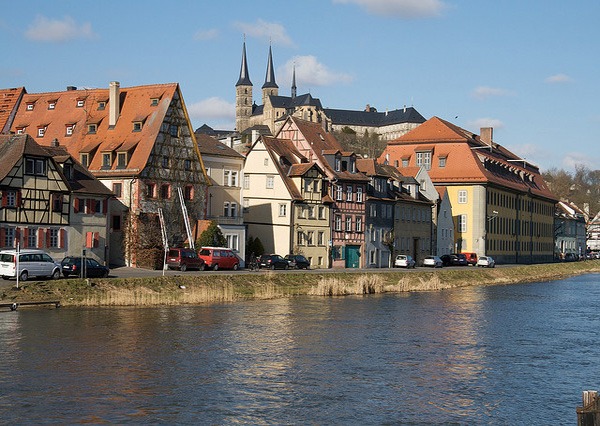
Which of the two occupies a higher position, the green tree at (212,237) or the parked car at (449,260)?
the green tree at (212,237)

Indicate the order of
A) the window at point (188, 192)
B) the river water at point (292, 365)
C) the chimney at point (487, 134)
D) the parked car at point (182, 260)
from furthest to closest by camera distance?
1. the chimney at point (487, 134)
2. the window at point (188, 192)
3. the parked car at point (182, 260)
4. the river water at point (292, 365)

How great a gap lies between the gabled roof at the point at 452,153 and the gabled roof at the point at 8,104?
4445 cm

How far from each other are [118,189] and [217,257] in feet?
31.4

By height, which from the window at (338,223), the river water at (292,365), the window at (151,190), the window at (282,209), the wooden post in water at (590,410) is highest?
the window at (151,190)

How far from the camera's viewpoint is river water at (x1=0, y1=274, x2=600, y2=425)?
23938 mm

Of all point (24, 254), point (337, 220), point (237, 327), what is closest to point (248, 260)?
point (337, 220)

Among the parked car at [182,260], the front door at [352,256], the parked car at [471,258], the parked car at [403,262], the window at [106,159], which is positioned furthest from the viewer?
the parked car at [471,258]

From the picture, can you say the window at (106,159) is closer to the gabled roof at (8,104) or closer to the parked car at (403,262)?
the gabled roof at (8,104)

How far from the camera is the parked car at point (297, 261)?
72375mm

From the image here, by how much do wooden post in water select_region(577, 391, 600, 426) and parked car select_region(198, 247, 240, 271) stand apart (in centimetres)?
4918

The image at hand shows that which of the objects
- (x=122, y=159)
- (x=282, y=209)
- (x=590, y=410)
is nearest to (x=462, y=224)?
(x=282, y=209)

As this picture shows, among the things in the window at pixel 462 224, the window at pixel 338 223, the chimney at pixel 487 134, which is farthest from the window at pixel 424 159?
the window at pixel 338 223

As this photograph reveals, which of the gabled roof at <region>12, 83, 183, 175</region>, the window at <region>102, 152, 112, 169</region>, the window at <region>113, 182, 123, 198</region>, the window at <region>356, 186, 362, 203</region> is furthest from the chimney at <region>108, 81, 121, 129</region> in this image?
the window at <region>356, 186, 362, 203</region>

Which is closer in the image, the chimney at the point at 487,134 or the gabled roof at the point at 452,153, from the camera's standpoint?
the gabled roof at the point at 452,153
